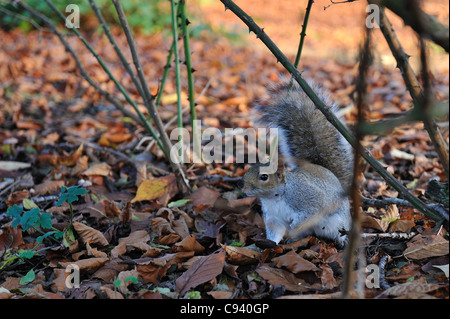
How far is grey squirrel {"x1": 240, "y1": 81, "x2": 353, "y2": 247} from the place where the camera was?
2.25 meters

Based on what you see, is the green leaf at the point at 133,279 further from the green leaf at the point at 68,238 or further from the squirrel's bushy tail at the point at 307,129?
the squirrel's bushy tail at the point at 307,129

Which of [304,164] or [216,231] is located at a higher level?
[304,164]

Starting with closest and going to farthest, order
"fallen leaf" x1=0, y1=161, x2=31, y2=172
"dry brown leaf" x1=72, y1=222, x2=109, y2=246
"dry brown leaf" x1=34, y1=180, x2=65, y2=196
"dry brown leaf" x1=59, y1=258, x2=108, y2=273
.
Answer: "dry brown leaf" x1=59, y1=258, x2=108, y2=273 → "dry brown leaf" x1=72, y1=222, x2=109, y2=246 → "dry brown leaf" x1=34, y1=180, x2=65, y2=196 → "fallen leaf" x1=0, y1=161, x2=31, y2=172

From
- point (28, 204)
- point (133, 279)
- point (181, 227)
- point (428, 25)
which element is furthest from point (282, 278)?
point (28, 204)

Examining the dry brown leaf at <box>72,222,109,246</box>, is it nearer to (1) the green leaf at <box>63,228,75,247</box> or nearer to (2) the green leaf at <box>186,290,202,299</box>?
(1) the green leaf at <box>63,228,75,247</box>

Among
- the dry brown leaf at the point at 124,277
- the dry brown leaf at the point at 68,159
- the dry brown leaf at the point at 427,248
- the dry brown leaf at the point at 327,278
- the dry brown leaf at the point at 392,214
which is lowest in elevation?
the dry brown leaf at the point at 124,277

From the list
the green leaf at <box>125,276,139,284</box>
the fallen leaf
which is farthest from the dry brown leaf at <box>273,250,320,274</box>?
the fallen leaf

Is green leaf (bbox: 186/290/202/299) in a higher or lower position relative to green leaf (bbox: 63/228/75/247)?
lower

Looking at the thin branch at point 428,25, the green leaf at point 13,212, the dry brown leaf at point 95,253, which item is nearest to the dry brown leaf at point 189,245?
the dry brown leaf at point 95,253

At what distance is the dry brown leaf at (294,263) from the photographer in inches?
74.2

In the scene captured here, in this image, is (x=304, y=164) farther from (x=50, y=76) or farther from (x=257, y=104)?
(x=50, y=76)

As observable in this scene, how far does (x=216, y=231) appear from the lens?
7.61 ft
